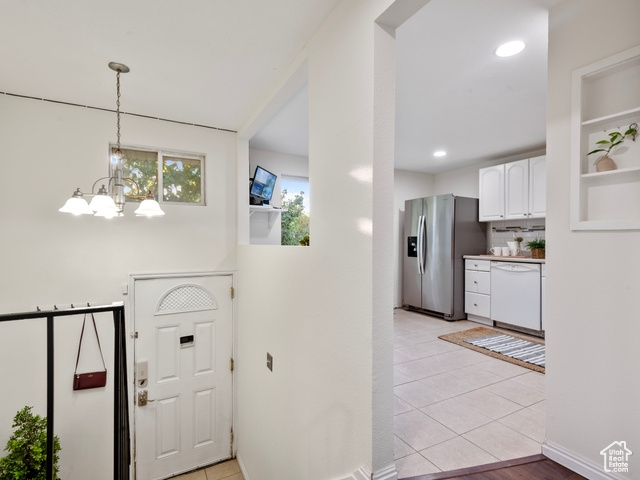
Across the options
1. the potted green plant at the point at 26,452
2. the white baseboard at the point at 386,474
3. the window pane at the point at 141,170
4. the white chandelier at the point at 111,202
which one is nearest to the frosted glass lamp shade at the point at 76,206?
the white chandelier at the point at 111,202

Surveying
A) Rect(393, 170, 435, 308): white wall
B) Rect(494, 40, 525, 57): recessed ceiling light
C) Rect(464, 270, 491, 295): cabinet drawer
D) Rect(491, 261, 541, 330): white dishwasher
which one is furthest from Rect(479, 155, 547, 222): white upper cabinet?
Rect(494, 40, 525, 57): recessed ceiling light

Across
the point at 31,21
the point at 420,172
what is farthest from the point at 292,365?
the point at 420,172

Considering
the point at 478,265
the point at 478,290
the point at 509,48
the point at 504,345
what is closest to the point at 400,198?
the point at 478,265

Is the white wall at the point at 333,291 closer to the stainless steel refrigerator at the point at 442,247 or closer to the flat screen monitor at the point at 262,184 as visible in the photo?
the flat screen monitor at the point at 262,184

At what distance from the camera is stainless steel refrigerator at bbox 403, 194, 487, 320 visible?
4.92 m

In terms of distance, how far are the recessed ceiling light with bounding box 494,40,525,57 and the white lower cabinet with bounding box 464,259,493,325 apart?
324 cm

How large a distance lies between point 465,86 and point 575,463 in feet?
8.53

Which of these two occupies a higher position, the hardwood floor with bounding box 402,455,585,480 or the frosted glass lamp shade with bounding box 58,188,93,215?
the frosted glass lamp shade with bounding box 58,188,93,215

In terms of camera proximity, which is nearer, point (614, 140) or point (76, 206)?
point (614, 140)

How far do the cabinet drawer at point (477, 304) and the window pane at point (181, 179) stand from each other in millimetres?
4233

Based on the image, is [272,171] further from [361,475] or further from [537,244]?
[537,244]

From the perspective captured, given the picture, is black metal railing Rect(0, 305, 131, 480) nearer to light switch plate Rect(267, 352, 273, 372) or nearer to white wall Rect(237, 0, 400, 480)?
white wall Rect(237, 0, 400, 480)

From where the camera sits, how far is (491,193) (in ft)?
16.0

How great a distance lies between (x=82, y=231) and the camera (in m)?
2.69
